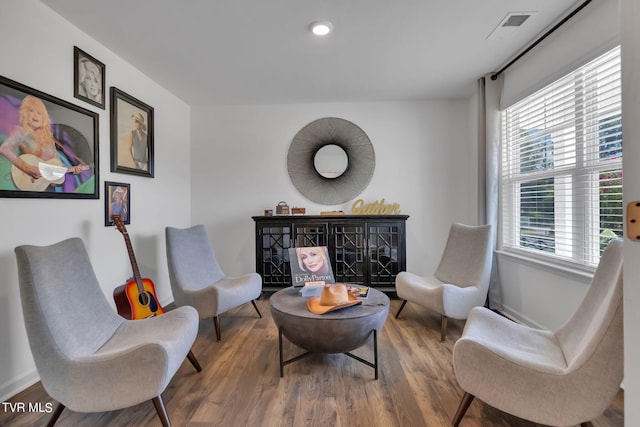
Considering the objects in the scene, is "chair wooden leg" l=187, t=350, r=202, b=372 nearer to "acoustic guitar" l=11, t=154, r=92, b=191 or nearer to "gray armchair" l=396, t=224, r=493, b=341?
"acoustic guitar" l=11, t=154, r=92, b=191

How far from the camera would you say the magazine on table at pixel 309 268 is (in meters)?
2.35

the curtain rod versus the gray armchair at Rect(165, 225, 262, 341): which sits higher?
the curtain rod

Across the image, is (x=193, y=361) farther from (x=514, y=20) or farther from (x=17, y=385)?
(x=514, y=20)

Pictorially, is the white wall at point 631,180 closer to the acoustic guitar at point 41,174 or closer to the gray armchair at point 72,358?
the gray armchair at point 72,358

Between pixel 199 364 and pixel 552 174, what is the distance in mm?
3061

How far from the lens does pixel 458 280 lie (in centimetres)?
285

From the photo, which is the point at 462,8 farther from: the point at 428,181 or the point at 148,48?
the point at 148,48

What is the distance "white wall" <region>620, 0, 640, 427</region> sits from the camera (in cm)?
76

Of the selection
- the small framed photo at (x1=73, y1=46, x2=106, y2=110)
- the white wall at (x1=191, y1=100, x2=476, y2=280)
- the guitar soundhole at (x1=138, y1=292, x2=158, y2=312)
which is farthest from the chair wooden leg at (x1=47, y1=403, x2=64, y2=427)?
the white wall at (x1=191, y1=100, x2=476, y2=280)

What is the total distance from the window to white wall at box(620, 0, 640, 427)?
148 cm

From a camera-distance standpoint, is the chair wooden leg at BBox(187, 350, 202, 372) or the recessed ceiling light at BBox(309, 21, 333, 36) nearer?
the chair wooden leg at BBox(187, 350, 202, 372)

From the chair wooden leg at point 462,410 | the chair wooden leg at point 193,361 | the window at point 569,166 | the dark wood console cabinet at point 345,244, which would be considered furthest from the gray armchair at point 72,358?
the window at point 569,166

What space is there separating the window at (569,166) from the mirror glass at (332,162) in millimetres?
1820
